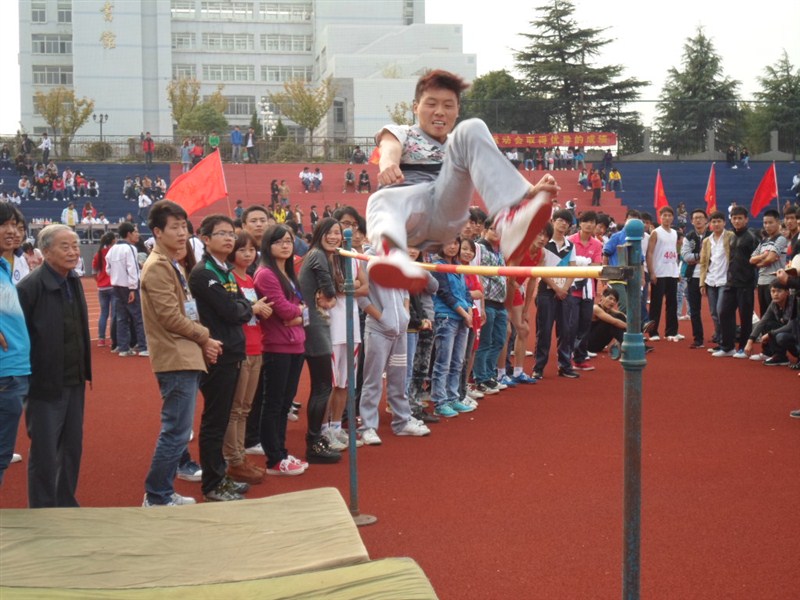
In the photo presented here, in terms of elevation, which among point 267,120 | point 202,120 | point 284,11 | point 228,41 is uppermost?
point 284,11

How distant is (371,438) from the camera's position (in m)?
6.73

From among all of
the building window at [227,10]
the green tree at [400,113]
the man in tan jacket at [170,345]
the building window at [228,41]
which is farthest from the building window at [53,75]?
the man in tan jacket at [170,345]

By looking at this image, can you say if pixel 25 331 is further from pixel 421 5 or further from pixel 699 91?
pixel 421 5

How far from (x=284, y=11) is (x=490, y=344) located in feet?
215

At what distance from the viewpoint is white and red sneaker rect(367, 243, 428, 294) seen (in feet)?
10.4

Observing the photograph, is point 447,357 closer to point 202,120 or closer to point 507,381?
point 507,381

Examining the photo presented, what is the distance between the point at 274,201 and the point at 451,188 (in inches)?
1066

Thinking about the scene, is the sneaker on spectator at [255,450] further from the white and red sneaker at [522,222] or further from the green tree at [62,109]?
the green tree at [62,109]

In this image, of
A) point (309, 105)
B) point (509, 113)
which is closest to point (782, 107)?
point (509, 113)

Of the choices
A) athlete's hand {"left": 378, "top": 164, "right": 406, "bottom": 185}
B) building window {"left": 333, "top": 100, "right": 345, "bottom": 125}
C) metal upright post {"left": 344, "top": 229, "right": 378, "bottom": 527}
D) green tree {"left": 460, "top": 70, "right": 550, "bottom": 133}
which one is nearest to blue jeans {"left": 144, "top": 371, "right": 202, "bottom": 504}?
metal upright post {"left": 344, "top": 229, "right": 378, "bottom": 527}

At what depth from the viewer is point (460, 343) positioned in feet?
25.7

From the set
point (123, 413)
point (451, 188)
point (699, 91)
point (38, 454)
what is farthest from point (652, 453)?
point (699, 91)

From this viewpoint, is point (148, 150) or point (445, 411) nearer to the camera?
point (445, 411)

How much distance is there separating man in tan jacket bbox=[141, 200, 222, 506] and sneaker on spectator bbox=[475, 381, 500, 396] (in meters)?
4.30
